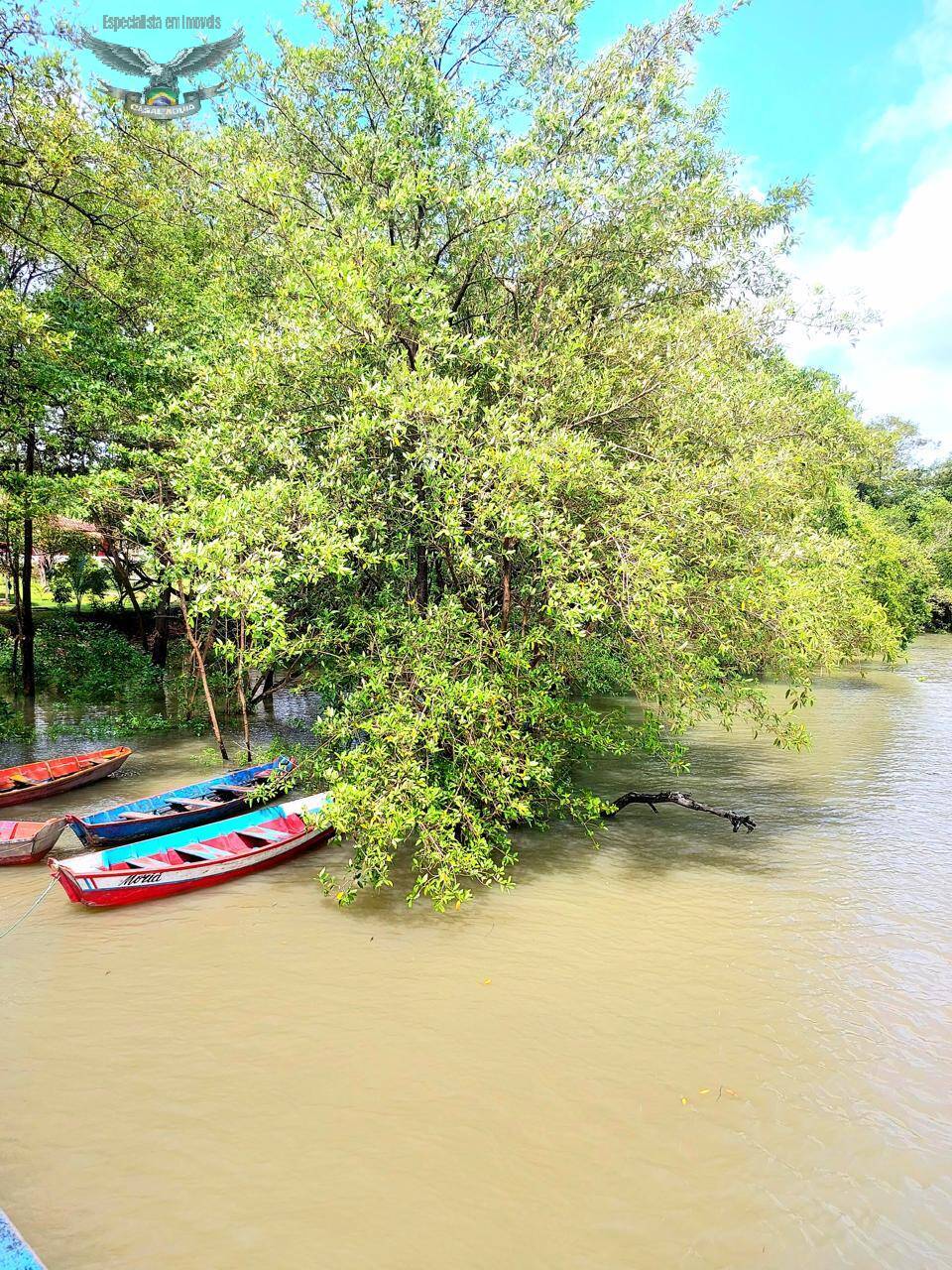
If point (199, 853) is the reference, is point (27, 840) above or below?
above

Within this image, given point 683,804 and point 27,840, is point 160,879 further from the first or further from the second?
point 683,804

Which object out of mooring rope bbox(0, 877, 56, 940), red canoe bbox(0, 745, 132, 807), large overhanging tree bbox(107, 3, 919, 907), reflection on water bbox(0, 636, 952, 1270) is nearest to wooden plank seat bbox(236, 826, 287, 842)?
reflection on water bbox(0, 636, 952, 1270)

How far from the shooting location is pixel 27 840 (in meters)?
10.0

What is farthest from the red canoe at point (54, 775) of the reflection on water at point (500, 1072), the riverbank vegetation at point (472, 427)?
the riverbank vegetation at point (472, 427)

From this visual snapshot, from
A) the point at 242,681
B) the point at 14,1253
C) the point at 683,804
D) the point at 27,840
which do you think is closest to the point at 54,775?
the point at 242,681

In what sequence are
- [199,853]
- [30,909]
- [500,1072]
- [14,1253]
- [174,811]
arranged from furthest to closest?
[174,811]
[199,853]
[30,909]
[500,1072]
[14,1253]

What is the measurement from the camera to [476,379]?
10.3 metres

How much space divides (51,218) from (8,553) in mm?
15907

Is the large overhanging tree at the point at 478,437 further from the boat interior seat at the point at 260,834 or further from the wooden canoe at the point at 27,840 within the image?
the wooden canoe at the point at 27,840

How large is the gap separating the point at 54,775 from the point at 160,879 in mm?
5670

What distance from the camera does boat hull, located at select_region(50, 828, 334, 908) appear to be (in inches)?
344

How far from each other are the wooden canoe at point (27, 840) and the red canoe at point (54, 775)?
2.32 meters

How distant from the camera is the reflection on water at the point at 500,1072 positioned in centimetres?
486
